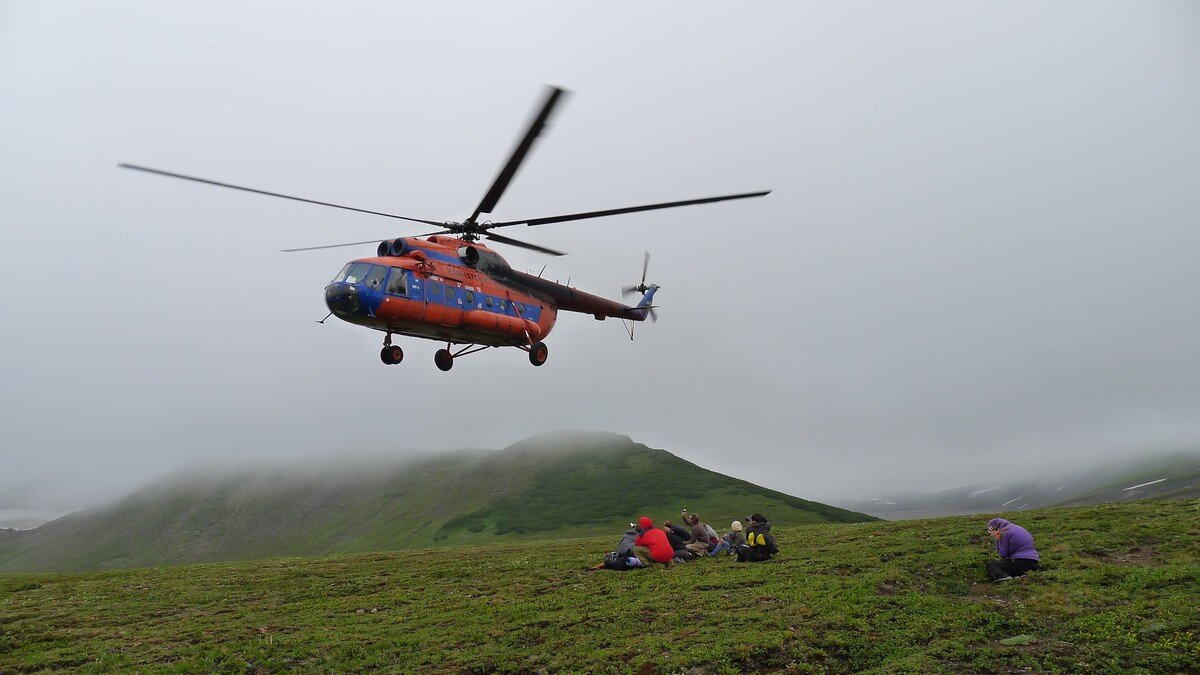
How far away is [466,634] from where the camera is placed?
1656 centimetres

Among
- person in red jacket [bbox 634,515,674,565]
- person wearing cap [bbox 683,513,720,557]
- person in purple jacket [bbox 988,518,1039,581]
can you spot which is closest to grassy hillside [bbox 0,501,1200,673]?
person in purple jacket [bbox 988,518,1039,581]

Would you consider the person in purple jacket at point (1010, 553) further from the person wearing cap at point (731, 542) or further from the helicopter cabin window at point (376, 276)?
the helicopter cabin window at point (376, 276)

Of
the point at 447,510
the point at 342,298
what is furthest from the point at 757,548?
the point at 447,510

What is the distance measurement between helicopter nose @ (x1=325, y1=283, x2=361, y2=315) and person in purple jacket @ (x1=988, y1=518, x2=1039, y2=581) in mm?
21177

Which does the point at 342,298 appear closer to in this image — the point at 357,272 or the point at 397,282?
the point at 357,272

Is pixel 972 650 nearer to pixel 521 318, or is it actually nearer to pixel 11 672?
pixel 11 672

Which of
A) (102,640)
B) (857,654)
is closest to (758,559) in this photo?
(857,654)

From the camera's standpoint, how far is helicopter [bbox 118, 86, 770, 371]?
1003 inches

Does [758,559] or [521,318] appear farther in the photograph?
[521,318]

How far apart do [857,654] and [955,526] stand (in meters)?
15.8

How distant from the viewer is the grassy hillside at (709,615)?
43.5 feet

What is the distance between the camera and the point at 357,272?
26.0 metres

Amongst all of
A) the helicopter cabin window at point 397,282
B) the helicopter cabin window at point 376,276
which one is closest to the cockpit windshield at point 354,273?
the helicopter cabin window at point 376,276

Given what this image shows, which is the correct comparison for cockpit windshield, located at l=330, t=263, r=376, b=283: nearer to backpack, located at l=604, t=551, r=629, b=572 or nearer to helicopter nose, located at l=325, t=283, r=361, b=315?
helicopter nose, located at l=325, t=283, r=361, b=315
